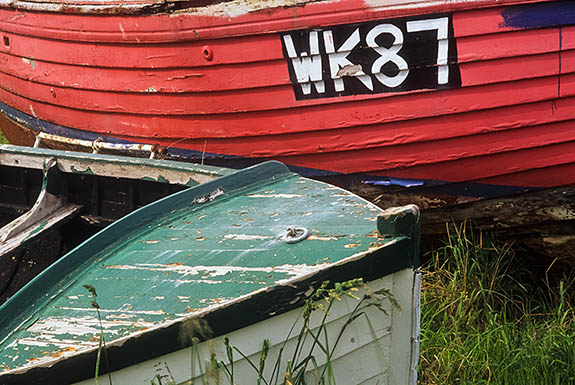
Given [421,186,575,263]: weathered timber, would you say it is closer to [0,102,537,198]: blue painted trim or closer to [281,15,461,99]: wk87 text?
[0,102,537,198]: blue painted trim

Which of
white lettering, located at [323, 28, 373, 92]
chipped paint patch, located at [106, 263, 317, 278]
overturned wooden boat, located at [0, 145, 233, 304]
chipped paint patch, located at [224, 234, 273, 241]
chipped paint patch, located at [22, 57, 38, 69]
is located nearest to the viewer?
chipped paint patch, located at [106, 263, 317, 278]

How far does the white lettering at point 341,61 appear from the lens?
4027mm

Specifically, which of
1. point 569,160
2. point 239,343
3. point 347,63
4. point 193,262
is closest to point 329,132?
point 347,63

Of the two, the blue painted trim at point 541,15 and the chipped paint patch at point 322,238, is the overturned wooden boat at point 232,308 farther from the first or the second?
the blue painted trim at point 541,15

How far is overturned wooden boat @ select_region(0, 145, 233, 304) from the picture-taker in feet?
11.7

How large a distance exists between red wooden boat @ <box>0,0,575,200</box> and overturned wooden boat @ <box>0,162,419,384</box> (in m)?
1.55

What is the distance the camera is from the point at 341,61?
4.07 meters

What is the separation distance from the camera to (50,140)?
5438 millimetres

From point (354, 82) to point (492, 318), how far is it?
1.34m

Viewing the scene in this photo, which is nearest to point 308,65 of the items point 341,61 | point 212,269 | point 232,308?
point 341,61

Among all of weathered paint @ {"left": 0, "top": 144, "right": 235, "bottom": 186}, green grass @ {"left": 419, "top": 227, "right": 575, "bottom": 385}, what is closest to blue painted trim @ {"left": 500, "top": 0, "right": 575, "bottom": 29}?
green grass @ {"left": 419, "top": 227, "right": 575, "bottom": 385}

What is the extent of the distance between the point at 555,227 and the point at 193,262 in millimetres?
2457

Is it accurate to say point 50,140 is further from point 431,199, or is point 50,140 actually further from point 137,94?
point 431,199

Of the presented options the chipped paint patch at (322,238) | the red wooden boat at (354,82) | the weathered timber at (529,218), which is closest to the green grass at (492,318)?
the weathered timber at (529,218)
